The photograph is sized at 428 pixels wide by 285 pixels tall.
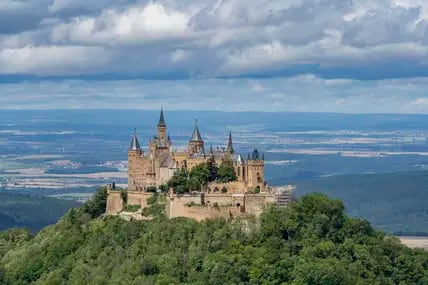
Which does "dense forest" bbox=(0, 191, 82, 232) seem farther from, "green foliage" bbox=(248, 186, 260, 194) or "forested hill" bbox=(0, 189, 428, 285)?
"green foliage" bbox=(248, 186, 260, 194)

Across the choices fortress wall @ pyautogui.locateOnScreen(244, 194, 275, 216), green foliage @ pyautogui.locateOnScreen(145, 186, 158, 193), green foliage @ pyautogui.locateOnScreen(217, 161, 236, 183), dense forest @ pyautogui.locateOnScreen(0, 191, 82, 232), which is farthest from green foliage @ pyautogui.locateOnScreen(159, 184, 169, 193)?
dense forest @ pyautogui.locateOnScreen(0, 191, 82, 232)

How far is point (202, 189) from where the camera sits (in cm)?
8994

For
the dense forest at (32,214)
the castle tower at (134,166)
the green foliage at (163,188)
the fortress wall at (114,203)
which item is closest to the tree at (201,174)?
the green foliage at (163,188)

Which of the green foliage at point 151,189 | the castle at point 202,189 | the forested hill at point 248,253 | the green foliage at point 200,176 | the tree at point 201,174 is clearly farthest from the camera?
the green foliage at point 151,189

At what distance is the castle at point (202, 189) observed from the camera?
86125 mm

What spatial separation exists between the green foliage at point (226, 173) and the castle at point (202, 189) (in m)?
0.30

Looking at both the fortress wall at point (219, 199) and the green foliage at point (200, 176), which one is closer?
the fortress wall at point (219, 199)

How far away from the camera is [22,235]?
360 ft

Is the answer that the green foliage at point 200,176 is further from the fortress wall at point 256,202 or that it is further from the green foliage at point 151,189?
the fortress wall at point 256,202

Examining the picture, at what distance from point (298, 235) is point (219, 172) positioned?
37.1 ft

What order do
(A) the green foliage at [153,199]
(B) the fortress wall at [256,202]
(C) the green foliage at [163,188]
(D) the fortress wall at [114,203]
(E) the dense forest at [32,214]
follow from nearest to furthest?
1. (B) the fortress wall at [256,202]
2. (A) the green foliage at [153,199]
3. (C) the green foliage at [163,188]
4. (D) the fortress wall at [114,203]
5. (E) the dense forest at [32,214]

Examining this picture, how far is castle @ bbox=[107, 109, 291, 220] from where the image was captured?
283 ft

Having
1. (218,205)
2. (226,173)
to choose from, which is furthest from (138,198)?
(218,205)

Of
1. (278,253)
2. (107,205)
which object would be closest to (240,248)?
(278,253)
